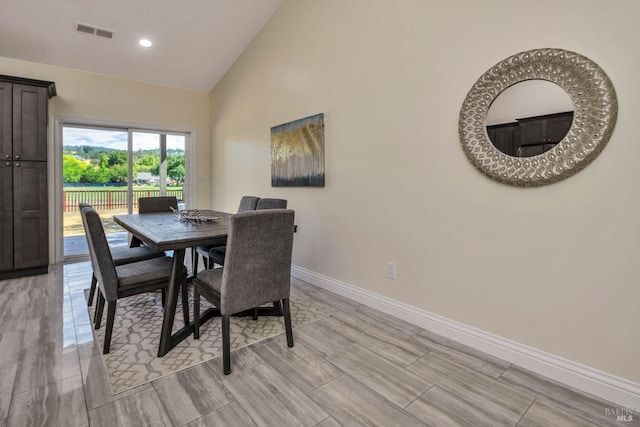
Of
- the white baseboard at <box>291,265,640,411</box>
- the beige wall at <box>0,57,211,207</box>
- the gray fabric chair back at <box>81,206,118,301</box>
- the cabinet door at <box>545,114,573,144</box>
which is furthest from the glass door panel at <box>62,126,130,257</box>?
the cabinet door at <box>545,114,573,144</box>

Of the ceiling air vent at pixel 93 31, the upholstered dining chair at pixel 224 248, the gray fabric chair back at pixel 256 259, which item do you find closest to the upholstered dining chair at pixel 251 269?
the gray fabric chair back at pixel 256 259

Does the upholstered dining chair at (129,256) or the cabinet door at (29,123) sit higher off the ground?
the cabinet door at (29,123)

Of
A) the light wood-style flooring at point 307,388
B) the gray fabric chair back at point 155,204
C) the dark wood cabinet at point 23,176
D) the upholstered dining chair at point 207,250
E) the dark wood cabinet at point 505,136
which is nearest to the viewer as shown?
the light wood-style flooring at point 307,388

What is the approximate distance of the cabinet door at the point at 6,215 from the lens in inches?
140

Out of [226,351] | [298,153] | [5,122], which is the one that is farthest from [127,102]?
[226,351]

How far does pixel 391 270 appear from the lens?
271 cm

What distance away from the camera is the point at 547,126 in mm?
1825

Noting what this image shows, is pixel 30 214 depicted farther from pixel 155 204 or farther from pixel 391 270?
pixel 391 270

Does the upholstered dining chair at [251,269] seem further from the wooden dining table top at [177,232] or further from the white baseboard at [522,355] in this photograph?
the white baseboard at [522,355]

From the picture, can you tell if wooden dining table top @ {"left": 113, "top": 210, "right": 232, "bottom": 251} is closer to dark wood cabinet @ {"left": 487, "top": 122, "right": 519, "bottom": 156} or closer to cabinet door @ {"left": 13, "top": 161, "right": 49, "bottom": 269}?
cabinet door @ {"left": 13, "top": 161, "right": 49, "bottom": 269}

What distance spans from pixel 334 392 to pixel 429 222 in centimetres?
135

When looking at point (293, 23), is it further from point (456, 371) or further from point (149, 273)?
point (456, 371)

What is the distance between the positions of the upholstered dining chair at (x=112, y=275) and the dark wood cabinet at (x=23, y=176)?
2223 mm

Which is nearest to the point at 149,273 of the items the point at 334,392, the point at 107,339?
the point at 107,339
